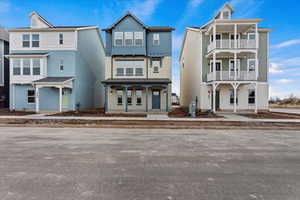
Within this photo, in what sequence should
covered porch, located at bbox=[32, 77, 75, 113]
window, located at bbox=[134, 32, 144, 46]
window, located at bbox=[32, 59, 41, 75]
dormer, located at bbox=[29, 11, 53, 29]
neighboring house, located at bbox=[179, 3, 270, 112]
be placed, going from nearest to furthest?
covered porch, located at bbox=[32, 77, 75, 113] < window, located at bbox=[32, 59, 41, 75] < neighboring house, located at bbox=[179, 3, 270, 112] < window, located at bbox=[134, 32, 144, 46] < dormer, located at bbox=[29, 11, 53, 29]

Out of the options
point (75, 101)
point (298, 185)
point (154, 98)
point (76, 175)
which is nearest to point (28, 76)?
point (75, 101)

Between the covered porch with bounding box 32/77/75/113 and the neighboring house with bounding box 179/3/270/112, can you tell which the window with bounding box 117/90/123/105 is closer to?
the covered porch with bounding box 32/77/75/113

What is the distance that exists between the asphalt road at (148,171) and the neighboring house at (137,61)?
1160 centimetres

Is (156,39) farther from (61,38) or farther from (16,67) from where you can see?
(16,67)

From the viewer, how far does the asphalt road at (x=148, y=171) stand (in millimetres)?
2904

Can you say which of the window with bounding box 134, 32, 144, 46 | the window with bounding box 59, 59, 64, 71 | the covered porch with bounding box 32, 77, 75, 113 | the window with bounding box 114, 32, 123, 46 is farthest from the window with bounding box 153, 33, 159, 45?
the window with bounding box 59, 59, 64, 71

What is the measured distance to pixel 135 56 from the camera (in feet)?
57.8

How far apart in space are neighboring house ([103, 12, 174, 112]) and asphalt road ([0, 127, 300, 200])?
457 inches

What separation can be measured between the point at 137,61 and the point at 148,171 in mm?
15310

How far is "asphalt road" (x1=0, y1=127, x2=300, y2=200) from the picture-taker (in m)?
2.90

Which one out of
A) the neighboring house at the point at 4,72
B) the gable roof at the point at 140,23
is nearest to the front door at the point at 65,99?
the gable roof at the point at 140,23

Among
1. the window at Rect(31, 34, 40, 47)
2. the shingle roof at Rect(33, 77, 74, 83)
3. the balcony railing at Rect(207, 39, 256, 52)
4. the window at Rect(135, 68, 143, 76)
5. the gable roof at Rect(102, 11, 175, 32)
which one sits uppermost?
the gable roof at Rect(102, 11, 175, 32)

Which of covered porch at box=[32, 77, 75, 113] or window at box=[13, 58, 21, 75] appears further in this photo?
window at box=[13, 58, 21, 75]

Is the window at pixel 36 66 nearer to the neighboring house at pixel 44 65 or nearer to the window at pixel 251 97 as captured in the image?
the neighboring house at pixel 44 65
